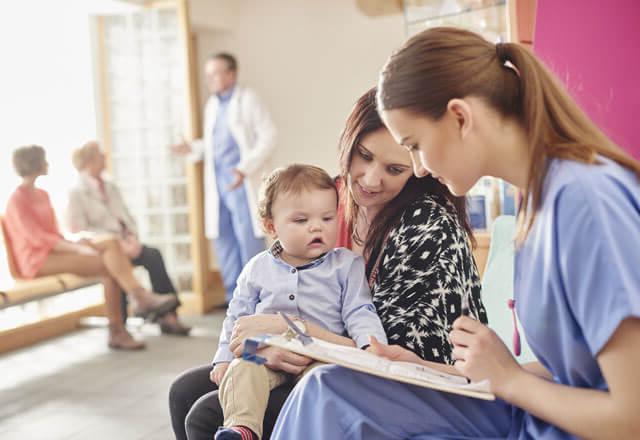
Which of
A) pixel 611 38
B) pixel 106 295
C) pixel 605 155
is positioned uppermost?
pixel 611 38

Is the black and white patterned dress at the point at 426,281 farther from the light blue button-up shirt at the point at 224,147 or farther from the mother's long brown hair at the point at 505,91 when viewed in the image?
the light blue button-up shirt at the point at 224,147

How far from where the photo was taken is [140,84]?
203 inches

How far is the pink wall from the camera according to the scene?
6.16 feet

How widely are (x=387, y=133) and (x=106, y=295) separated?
317 centimetres

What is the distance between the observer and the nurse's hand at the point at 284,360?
4.94 ft

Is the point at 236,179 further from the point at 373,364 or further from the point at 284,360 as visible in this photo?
the point at 373,364

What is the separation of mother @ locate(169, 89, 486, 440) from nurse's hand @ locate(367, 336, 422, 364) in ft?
0.25

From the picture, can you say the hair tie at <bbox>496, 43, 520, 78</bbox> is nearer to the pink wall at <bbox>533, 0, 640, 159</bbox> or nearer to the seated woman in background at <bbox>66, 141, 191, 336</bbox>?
the pink wall at <bbox>533, 0, 640, 159</bbox>

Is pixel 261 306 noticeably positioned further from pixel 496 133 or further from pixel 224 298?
pixel 224 298

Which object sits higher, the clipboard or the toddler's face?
the toddler's face

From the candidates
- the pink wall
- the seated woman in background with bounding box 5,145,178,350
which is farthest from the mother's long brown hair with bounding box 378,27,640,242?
the seated woman in background with bounding box 5,145,178,350

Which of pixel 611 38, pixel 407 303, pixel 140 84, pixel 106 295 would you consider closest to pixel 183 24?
pixel 140 84

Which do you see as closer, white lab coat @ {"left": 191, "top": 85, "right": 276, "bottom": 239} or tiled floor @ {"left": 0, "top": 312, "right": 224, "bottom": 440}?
tiled floor @ {"left": 0, "top": 312, "right": 224, "bottom": 440}

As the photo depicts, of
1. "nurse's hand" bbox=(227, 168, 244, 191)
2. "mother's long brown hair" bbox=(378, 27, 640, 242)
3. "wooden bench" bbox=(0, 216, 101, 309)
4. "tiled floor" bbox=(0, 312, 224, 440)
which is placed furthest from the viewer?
"nurse's hand" bbox=(227, 168, 244, 191)
